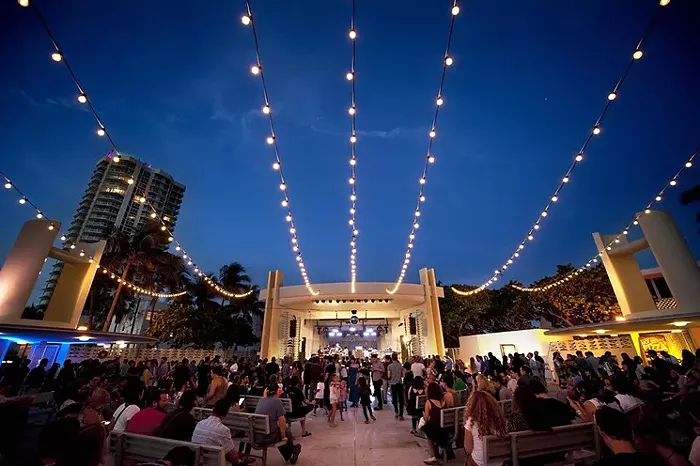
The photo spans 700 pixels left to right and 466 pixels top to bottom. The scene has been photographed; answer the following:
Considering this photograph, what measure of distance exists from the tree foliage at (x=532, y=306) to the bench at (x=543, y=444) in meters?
20.3

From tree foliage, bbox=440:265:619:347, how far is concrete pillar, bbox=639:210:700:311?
1006 cm

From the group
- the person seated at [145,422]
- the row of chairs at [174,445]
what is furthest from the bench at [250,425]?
the person seated at [145,422]

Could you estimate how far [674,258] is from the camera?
35.5 feet

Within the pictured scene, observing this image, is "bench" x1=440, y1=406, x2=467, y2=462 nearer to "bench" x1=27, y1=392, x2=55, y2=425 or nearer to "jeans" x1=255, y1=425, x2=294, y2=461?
"jeans" x1=255, y1=425, x2=294, y2=461

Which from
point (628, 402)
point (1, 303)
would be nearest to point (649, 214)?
point (628, 402)

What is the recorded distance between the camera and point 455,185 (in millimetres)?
86688

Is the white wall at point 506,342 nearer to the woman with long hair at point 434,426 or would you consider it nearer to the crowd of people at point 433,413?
the crowd of people at point 433,413

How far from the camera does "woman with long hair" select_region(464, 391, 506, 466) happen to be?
3.28 m

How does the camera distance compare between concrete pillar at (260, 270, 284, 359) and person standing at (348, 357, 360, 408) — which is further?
concrete pillar at (260, 270, 284, 359)

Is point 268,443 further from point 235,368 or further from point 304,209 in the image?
point 304,209

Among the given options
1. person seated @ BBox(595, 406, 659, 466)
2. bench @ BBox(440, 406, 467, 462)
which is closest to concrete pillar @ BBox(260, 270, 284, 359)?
bench @ BBox(440, 406, 467, 462)

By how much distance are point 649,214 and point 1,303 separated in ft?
75.2

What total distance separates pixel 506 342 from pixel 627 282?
22.7 feet

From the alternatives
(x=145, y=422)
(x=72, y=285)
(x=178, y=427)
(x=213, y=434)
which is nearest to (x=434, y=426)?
(x=213, y=434)
